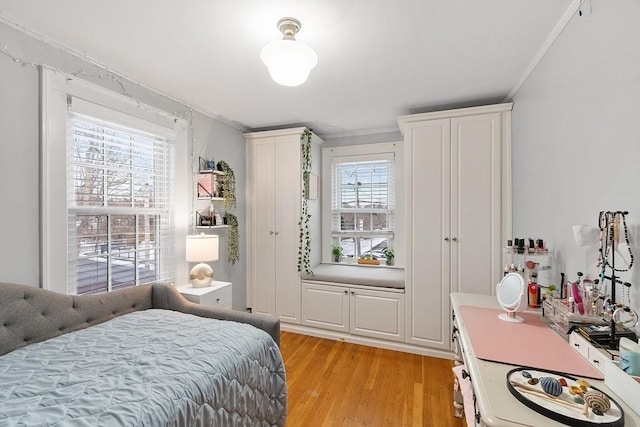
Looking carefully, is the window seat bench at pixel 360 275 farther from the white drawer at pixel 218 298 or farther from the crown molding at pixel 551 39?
the crown molding at pixel 551 39

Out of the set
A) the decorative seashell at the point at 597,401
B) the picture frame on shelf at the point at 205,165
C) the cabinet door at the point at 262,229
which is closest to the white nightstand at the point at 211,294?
the cabinet door at the point at 262,229

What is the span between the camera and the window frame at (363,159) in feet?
11.9

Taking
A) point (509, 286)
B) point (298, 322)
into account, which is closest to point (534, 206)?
point (509, 286)

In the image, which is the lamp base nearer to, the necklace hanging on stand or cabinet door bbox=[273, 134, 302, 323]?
cabinet door bbox=[273, 134, 302, 323]

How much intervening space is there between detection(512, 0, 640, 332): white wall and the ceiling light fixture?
52.2 inches

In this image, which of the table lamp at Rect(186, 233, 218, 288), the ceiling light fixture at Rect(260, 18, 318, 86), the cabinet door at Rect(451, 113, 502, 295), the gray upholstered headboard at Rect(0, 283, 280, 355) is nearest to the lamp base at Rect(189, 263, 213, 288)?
the table lamp at Rect(186, 233, 218, 288)

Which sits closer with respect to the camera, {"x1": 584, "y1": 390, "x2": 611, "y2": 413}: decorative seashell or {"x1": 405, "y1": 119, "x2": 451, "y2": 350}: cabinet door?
{"x1": 584, "y1": 390, "x2": 611, "y2": 413}: decorative seashell

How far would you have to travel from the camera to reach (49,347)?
1557 millimetres

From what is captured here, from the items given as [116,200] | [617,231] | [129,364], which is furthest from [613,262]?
[116,200]

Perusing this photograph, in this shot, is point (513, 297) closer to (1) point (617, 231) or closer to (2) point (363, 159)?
(1) point (617, 231)

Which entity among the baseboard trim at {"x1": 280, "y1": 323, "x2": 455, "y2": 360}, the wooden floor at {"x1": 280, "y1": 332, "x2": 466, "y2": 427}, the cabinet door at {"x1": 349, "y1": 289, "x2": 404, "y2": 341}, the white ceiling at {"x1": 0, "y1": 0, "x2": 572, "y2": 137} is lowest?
the wooden floor at {"x1": 280, "y1": 332, "x2": 466, "y2": 427}

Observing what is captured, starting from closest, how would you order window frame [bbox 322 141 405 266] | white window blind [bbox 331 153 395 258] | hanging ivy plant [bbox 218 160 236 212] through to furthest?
hanging ivy plant [bbox 218 160 236 212] < window frame [bbox 322 141 405 266] < white window blind [bbox 331 153 395 258]

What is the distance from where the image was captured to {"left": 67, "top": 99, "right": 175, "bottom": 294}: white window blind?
2.02m

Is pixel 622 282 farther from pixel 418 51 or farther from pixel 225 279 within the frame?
pixel 225 279
